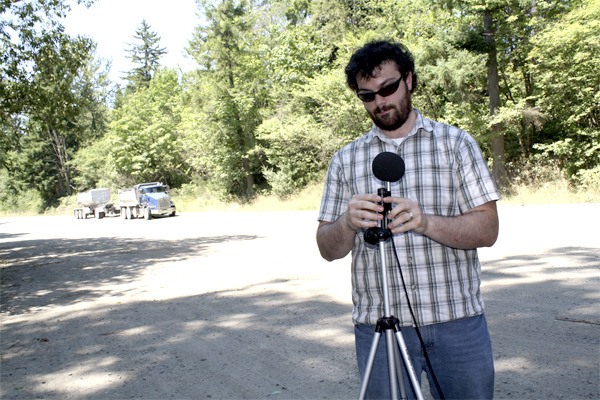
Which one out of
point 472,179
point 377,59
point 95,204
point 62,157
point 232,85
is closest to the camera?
point 472,179

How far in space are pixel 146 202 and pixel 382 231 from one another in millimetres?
35792

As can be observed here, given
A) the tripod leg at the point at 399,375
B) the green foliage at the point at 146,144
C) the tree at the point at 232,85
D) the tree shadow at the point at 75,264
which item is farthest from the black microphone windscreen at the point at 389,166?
the green foliage at the point at 146,144

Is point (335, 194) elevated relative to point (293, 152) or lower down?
lower down

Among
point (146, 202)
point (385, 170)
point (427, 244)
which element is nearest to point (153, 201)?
point (146, 202)

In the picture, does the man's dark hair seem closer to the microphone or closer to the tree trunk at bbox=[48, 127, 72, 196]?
the microphone

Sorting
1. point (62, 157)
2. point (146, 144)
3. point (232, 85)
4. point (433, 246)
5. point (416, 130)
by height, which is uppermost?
point (232, 85)

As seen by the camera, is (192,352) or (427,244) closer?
(427,244)

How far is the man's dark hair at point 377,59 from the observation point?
2301mm

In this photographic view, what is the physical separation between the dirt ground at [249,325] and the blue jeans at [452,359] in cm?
234

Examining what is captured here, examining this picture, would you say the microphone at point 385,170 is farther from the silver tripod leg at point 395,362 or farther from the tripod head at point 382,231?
the silver tripod leg at point 395,362

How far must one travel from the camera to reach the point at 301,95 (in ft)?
118

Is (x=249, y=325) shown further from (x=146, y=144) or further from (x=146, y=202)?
(x=146, y=144)

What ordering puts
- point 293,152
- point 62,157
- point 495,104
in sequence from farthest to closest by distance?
point 62,157, point 293,152, point 495,104

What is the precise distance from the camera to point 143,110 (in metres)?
55.1
